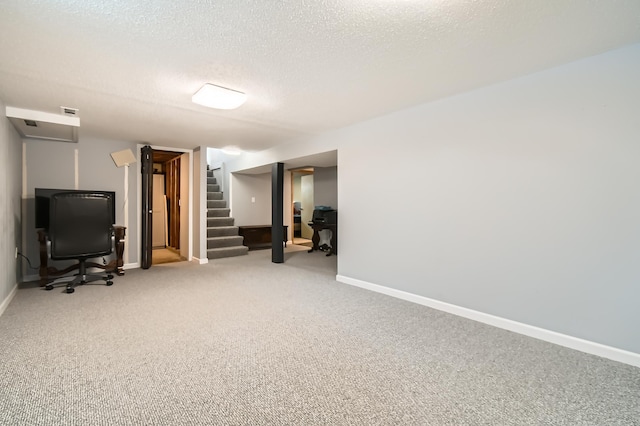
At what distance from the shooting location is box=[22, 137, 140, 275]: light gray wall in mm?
4285

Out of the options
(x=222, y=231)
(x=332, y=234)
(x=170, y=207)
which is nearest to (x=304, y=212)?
(x=332, y=234)

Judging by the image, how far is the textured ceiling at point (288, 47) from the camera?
1650 mm

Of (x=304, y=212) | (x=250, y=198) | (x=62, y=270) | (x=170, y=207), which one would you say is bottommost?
(x=62, y=270)

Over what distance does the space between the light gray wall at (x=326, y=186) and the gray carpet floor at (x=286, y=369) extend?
12.9 ft

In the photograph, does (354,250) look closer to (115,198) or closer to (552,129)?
(552,129)

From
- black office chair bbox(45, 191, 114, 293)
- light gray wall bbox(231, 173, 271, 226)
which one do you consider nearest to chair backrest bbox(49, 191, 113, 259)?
black office chair bbox(45, 191, 114, 293)

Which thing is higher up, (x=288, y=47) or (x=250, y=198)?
(x=288, y=47)

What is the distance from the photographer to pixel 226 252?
614 centimetres

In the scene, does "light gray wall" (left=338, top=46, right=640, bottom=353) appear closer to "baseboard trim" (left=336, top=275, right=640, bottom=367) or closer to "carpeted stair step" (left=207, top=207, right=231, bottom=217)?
"baseboard trim" (left=336, top=275, right=640, bottom=367)

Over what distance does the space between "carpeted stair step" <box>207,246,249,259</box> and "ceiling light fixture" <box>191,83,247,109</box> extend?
3.72 meters

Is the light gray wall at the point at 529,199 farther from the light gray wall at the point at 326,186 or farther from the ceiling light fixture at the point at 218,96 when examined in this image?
the light gray wall at the point at 326,186

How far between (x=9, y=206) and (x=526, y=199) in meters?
5.46

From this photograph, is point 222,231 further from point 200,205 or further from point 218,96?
point 218,96

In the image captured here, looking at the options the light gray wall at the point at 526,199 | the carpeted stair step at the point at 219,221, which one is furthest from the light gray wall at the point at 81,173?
the light gray wall at the point at 526,199
